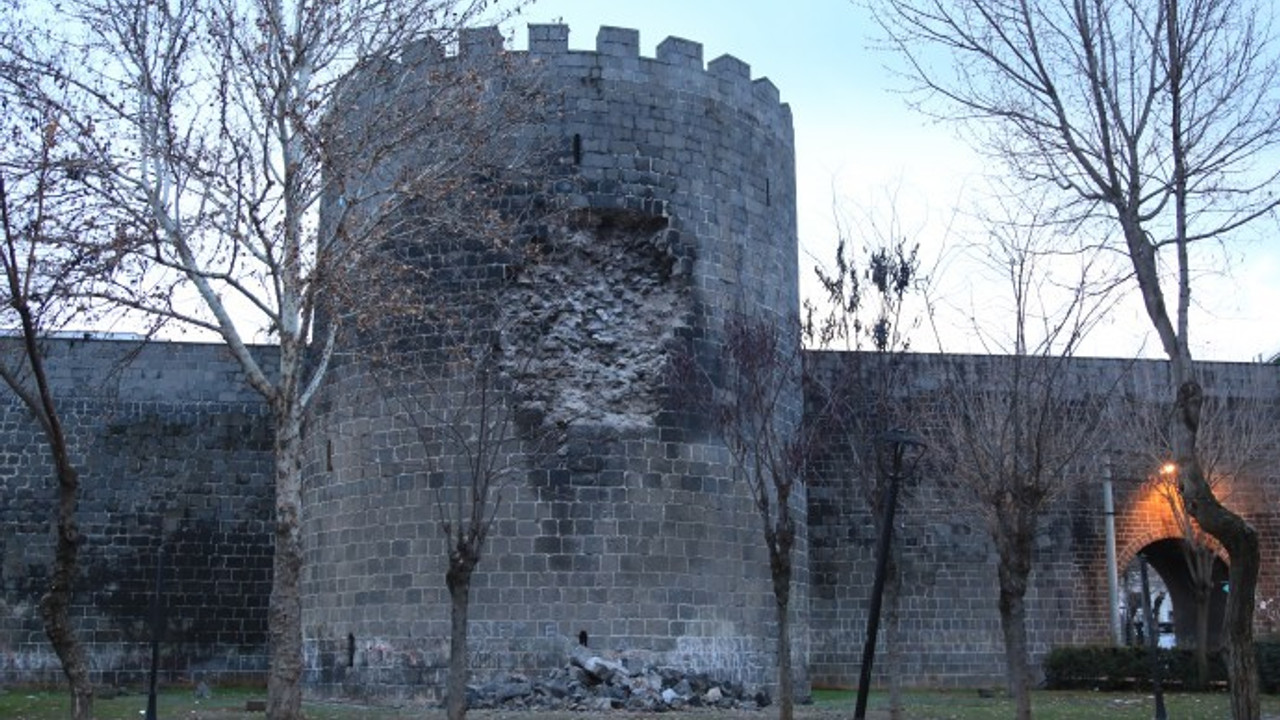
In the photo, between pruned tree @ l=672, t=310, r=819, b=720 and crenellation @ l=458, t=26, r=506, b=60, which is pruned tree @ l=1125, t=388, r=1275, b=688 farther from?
crenellation @ l=458, t=26, r=506, b=60

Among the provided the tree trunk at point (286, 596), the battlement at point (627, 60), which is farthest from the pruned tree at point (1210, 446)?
the tree trunk at point (286, 596)

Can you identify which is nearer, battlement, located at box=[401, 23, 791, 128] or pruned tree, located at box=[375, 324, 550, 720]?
pruned tree, located at box=[375, 324, 550, 720]

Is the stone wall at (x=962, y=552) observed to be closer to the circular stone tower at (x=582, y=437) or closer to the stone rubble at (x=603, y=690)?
the circular stone tower at (x=582, y=437)

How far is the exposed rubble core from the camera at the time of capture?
17.6 metres

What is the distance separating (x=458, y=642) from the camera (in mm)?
13664

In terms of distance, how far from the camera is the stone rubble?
15.9m

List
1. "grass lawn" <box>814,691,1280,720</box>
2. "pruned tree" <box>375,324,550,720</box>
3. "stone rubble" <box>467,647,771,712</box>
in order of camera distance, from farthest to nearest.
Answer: "pruned tree" <box>375,324,550,720</box>
"grass lawn" <box>814,691,1280,720</box>
"stone rubble" <box>467,647,771,712</box>

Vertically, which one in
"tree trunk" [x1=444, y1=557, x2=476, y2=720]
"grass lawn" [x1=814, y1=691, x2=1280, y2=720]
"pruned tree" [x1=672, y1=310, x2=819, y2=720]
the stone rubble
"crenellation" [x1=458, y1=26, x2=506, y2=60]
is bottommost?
"grass lawn" [x1=814, y1=691, x2=1280, y2=720]

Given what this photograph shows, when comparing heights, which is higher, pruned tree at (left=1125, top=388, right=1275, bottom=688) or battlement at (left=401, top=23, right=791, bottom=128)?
battlement at (left=401, top=23, right=791, bottom=128)

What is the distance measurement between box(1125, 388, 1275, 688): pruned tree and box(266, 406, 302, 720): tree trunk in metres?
17.1

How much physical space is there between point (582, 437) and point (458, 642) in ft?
14.0

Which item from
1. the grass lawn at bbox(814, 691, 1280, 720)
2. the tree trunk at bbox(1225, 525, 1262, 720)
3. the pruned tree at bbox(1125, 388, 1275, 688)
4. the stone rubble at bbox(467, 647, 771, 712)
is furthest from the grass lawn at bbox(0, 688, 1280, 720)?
the tree trunk at bbox(1225, 525, 1262, 720)

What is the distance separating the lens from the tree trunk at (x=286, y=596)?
13117mm

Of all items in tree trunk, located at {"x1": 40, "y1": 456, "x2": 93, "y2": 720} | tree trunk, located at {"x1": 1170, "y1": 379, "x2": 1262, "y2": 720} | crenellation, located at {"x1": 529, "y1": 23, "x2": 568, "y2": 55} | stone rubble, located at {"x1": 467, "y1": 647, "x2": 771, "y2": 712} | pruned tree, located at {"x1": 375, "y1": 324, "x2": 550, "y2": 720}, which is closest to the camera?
tree trunk, located at {"x1": 1170, "y1": 379, "x2": 1262, "y2": 720}
